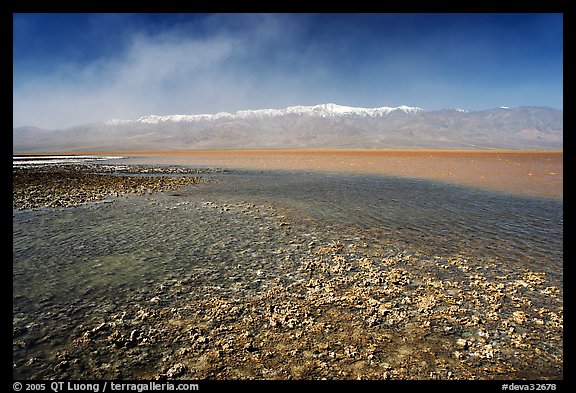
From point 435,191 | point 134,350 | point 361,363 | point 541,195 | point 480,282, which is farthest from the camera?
point 435,191

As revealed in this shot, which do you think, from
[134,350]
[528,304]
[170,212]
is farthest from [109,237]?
[528,304]

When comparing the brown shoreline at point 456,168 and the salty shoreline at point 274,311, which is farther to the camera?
the brown shoreline at point 456,168

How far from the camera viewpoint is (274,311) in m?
5.57

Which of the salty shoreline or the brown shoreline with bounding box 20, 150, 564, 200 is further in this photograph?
the brown shoreline with bounding box 20, 150, 564, 200

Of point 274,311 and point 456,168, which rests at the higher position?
point 456,168

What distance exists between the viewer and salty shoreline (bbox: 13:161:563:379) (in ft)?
13.7

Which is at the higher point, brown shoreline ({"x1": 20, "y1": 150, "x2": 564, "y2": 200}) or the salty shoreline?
brown shoreline ({"x1": 20, "y1": 150, "x2": 564, "y2": 200})

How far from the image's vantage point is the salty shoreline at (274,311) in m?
4.19

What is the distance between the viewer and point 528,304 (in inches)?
230

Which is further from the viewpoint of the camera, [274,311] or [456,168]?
[456,168]

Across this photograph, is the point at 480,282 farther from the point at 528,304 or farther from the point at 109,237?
the point at 109,237

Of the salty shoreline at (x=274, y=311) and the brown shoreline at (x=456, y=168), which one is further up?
the brown shoreline at (x=456, y=168)
